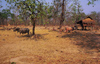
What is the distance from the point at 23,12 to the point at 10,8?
7.79ft

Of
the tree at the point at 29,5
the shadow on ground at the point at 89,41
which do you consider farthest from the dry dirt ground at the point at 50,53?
the tree at the point at 29,5

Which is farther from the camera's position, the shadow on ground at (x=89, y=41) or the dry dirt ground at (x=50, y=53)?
the shadow on ground at (x=89, y=41)

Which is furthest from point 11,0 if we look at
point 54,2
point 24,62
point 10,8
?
point 54,2

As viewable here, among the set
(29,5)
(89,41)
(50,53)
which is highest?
(29,5)

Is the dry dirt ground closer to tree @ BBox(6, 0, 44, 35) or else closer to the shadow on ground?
the shadow on ground

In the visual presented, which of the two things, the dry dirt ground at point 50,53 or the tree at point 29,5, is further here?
the tree at point 29,5

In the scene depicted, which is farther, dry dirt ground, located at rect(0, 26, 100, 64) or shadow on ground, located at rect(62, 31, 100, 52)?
shadow on ground, located at rect(62, 31, 100, 52)

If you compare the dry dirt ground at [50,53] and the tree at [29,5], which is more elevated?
the tree at [29,5]

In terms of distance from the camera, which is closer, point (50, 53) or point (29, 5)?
point (50, 53)

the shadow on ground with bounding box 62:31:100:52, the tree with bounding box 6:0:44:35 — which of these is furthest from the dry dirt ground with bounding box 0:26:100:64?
the tree with bounding box 6:0:44:35

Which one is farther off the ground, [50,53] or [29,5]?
[29,5]

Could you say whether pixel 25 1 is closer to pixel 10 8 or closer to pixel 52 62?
pixel 10 8

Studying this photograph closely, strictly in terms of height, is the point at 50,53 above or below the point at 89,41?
below

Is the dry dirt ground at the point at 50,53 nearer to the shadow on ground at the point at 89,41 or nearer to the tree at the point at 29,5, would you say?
the shadow on ground at the point at 89,41
